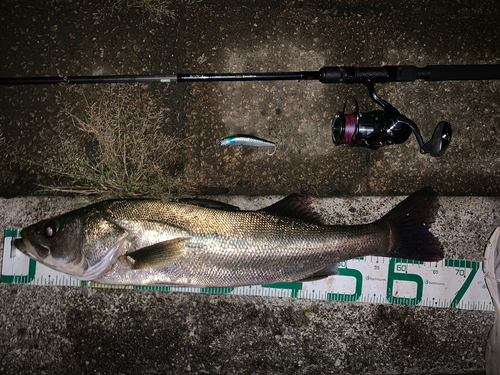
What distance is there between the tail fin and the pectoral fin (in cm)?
164

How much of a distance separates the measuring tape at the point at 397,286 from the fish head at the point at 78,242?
2.37ft

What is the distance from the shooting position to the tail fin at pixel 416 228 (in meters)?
2.50

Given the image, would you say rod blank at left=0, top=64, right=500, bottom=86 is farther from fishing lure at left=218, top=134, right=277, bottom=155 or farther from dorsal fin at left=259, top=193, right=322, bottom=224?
dorsal fin at left=259, top=193, right=322, bottom=224

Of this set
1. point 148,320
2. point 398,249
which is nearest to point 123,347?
point 148,320

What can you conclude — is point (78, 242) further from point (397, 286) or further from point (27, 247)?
point (397, 286)

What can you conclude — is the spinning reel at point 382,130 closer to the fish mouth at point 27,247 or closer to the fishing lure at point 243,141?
the fishing lure at point 243,141

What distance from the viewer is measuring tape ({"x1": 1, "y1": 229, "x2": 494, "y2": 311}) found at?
281cm

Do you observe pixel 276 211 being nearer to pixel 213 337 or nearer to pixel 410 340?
pixel 213 337

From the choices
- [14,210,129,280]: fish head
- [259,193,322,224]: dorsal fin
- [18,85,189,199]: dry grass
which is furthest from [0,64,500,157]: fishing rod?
→ [14,210,129,280]: fish head

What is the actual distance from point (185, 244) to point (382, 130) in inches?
71.8

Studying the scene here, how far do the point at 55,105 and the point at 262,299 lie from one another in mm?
2763

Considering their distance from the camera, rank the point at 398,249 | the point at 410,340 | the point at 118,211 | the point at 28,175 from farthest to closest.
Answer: the point at 28,175 < the point at 410,340 < the point at 398,249 < the point at 118,211

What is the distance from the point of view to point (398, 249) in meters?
2.49

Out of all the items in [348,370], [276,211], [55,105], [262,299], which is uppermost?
[55,105]
